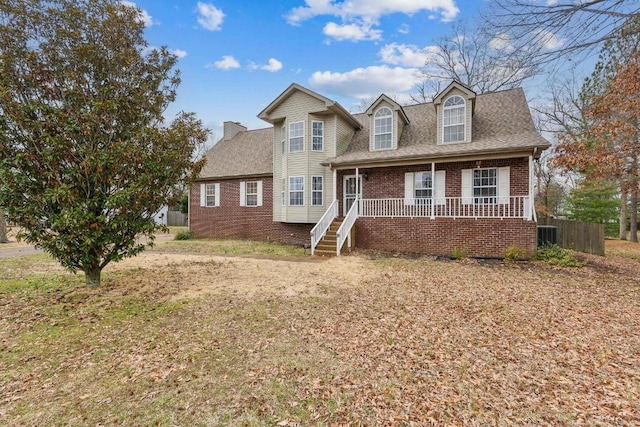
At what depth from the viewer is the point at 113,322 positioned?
5.51 metres

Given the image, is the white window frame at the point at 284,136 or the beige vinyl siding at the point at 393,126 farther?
the white window frame at the point at 284,136

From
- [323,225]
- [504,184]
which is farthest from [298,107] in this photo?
[504,184]

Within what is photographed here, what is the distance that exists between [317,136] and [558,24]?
9730mm

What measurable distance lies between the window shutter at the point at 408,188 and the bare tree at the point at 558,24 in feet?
22.2

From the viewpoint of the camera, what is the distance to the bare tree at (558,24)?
6.55 meters

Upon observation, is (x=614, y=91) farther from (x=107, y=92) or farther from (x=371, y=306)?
(x=107, y=92)

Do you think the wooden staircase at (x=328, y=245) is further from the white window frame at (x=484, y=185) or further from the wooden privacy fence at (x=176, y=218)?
the wooden privacy fence at (x=176, y=218)

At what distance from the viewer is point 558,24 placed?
6758 millimetres

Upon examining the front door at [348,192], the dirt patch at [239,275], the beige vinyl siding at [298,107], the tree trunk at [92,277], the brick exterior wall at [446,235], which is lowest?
the dirt patch at [239,275]

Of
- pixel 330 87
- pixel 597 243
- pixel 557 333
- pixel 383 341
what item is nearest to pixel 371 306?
pixel 383 341

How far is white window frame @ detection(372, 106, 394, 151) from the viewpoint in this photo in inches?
553

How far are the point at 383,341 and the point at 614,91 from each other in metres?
10.2

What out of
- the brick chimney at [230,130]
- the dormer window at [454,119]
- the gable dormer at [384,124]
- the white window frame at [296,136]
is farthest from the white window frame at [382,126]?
the brick chimney at [230,130]

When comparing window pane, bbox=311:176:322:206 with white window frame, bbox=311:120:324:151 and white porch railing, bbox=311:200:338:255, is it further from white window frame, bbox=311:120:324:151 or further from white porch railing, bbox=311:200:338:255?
white window frame, bbox=311:120:324:151
